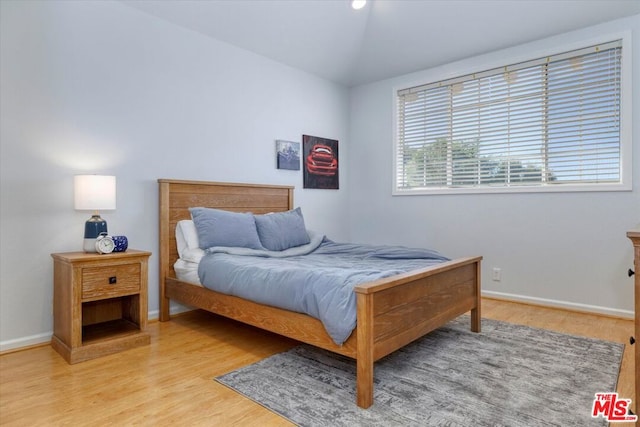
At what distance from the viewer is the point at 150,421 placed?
166cm

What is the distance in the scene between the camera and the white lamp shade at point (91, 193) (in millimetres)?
2531

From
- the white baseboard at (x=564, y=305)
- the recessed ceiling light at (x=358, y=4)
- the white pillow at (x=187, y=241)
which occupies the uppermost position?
the recessed ceiling light at (x=358, y=4)

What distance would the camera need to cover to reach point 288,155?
4324mm

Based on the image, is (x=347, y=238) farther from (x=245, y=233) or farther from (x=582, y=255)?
(x=582, y=255)

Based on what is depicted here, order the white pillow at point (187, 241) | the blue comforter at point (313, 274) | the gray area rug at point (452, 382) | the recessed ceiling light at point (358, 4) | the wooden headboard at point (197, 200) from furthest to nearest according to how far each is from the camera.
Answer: the recessed ceiling light at point (358, 4) → the wooden headboard at point (197, 200) → the white pillow at point (187, 241) → the blue comforter at point (313, 274) → the gray area rug at point (452, 382)

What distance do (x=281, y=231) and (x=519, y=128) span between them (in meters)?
2.55

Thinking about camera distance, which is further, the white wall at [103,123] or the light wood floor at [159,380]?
the white wall at [103,123]

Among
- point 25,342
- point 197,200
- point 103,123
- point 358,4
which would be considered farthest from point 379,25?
point 25,342

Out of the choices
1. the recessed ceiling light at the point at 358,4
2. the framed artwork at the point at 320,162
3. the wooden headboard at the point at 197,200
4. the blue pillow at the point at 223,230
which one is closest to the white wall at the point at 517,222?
the framed artwork at the point at 320,162

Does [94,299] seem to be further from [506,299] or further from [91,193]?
[506,299]

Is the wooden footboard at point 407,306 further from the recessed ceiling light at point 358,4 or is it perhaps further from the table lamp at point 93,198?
the recessed ceiling light at point 358,4

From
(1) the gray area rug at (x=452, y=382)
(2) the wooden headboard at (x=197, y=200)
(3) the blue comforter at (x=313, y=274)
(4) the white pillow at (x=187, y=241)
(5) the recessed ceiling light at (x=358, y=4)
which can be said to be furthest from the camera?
(5) the recessed ceiling light at (x=358, y=4)

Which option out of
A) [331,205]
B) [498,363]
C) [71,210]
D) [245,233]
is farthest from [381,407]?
[331,205]

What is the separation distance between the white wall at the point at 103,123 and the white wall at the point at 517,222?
147 cm
